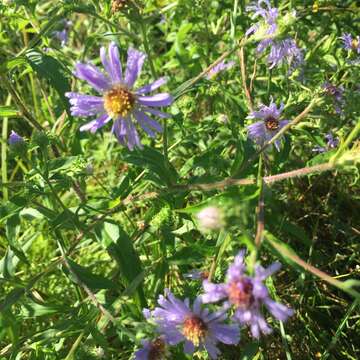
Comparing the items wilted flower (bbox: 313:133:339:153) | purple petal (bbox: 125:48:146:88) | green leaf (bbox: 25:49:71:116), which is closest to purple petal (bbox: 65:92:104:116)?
purple petal (bbox: 125:48:146:88)

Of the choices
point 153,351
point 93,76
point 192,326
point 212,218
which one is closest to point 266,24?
point 93,76

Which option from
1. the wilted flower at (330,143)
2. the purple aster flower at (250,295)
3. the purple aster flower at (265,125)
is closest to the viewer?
the purple aster flower at (250,295)

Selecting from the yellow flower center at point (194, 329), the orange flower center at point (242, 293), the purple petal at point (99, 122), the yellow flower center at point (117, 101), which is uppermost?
the yellow flower center at point (117, 101)

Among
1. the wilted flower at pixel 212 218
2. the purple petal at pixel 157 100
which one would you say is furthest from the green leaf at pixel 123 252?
the wilted flower at pixel 212 218

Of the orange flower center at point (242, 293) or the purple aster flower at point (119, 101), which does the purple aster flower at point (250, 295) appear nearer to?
the orange flower center at point (242, 293)

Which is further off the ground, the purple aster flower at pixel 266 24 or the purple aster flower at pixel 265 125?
the purple aster flower at pixel 266 24

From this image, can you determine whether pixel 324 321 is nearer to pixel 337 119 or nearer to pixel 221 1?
pixel 337 119

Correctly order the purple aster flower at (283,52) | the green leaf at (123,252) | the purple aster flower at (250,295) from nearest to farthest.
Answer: the purple aster flower at (250,295) < the green leaf at (123,252) < the purple aster flower at (283,52)

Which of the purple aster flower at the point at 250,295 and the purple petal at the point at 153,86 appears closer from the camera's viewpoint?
the purple aster flower at the point at 250,295
